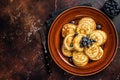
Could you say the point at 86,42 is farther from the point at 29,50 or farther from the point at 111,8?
the point at 29,50

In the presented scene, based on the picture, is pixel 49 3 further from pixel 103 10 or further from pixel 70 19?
pixel 103 10

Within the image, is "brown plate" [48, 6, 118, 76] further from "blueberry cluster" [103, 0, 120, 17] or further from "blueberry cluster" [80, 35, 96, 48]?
"blueberry cluster" [80, 35, 96, 48]

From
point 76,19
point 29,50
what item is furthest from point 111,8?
point 29,50

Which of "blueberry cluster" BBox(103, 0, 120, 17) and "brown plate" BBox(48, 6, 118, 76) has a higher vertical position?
"blueberry cluster" BBox(103, 0, 120, 17)

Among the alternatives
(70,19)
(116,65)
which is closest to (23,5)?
(70,19)

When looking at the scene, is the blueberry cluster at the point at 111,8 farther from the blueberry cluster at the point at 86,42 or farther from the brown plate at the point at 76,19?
the blueberry cluster at the point at 86,42

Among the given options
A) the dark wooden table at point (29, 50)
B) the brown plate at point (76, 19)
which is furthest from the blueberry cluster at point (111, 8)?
the dark wooden table at point (29, 50)

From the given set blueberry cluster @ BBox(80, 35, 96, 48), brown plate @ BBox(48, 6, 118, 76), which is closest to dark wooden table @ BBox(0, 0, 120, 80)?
brown plate @ BBox(48, 6, 118, 76)
